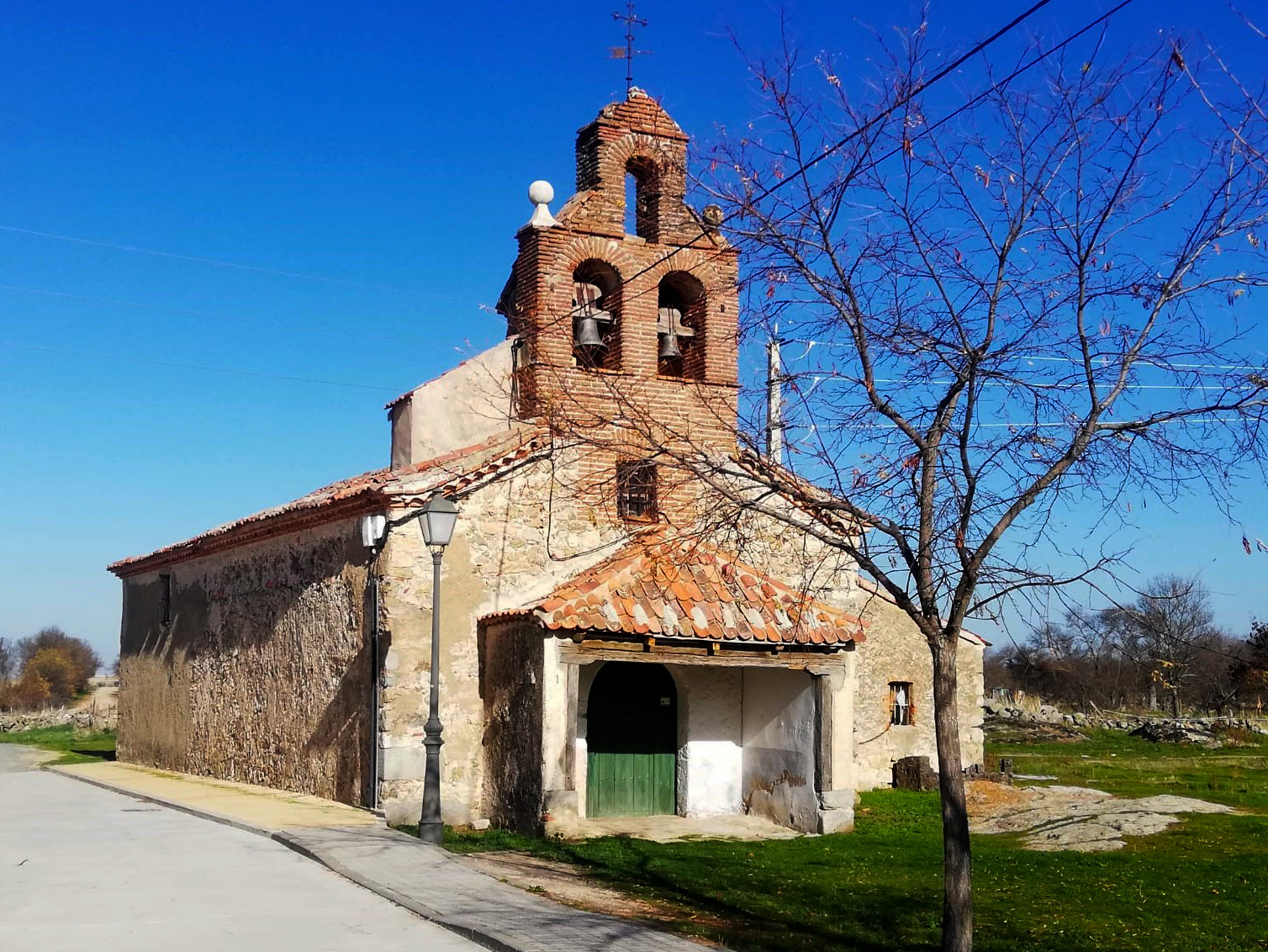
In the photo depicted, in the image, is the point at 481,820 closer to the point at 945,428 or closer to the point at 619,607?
the point at 619,607

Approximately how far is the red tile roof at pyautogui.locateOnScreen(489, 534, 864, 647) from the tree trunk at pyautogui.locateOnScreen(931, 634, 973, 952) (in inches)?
252

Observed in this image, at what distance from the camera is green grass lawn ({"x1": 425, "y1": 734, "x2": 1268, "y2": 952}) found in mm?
9852

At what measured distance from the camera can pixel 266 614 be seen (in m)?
19.0

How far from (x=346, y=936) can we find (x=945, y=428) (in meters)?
5.35

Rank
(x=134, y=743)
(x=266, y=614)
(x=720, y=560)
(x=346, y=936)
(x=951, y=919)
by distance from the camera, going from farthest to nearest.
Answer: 1. (x=134, y=743)
2. (x=266, y=614)
3. (x=720, y=560)
4. (x=346, y=936)
5. (x=951, y=919)

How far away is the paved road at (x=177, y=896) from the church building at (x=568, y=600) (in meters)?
2.80

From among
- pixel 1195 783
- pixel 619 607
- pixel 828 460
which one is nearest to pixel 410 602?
pixel 619 607

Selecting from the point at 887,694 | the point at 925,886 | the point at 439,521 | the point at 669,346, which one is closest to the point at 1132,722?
the point at 887,694

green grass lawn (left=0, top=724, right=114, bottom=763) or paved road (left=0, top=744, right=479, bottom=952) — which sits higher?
paved road (left=0, top=744, right=479, bottom=952)

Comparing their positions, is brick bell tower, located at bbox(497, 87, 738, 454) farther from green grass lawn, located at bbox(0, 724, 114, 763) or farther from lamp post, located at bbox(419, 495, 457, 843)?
green grass lawn, located at bbox(0, 724, 114, 763)

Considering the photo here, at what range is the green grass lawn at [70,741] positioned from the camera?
28.6m

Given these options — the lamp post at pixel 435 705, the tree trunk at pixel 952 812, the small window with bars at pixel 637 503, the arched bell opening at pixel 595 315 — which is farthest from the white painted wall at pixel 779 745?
the tree trunk at pixel 952 812

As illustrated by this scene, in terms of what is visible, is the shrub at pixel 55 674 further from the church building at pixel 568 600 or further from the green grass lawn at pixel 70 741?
the church building at pixel 568 600

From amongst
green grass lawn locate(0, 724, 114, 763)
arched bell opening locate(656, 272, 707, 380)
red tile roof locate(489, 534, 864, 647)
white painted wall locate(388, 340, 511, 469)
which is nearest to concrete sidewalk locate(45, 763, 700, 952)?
red tile roof locate(489, 534, 864, 647)
